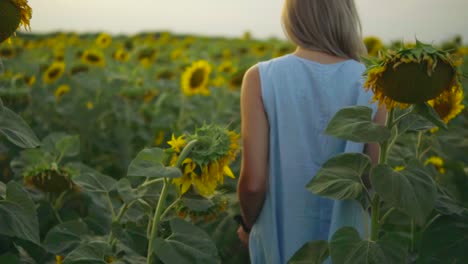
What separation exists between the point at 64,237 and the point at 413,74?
0.90 m

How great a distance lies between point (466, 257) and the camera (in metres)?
1.49

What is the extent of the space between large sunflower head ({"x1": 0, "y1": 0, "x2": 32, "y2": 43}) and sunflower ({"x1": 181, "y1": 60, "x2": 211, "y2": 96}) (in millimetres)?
2810

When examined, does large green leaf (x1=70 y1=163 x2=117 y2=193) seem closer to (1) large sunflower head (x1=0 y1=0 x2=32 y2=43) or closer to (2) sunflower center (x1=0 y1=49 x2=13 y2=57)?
(1) large sunflower head (x1=0 y1=0 x2=32 y2=43)

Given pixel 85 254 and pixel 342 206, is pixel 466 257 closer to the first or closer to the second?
pixel 342 206

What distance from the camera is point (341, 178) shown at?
1445 mm

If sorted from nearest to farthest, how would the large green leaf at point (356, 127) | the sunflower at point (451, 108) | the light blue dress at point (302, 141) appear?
the large green leaf at point (356, 127)
the light blue dress at point (302, 141)
the sunflower at point (451, 108)

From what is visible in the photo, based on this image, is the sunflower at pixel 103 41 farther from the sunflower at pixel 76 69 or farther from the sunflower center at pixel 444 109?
the sunflower center at pixel 444 109

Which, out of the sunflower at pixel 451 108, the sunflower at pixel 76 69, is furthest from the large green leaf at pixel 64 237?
the sunflower at pixel 76 69

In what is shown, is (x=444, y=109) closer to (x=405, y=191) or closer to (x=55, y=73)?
(x=405, y=191)

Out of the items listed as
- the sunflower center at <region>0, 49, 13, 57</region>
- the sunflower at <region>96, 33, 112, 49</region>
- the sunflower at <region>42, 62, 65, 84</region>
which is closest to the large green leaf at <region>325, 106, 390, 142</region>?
the sunflower at <region>42, 62, 65, 84</region>

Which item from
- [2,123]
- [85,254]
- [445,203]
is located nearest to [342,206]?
[445,203]

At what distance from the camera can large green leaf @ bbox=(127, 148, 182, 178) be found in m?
1.36

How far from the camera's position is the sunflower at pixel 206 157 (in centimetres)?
143

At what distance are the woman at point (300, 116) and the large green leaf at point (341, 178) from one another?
0.85ft
